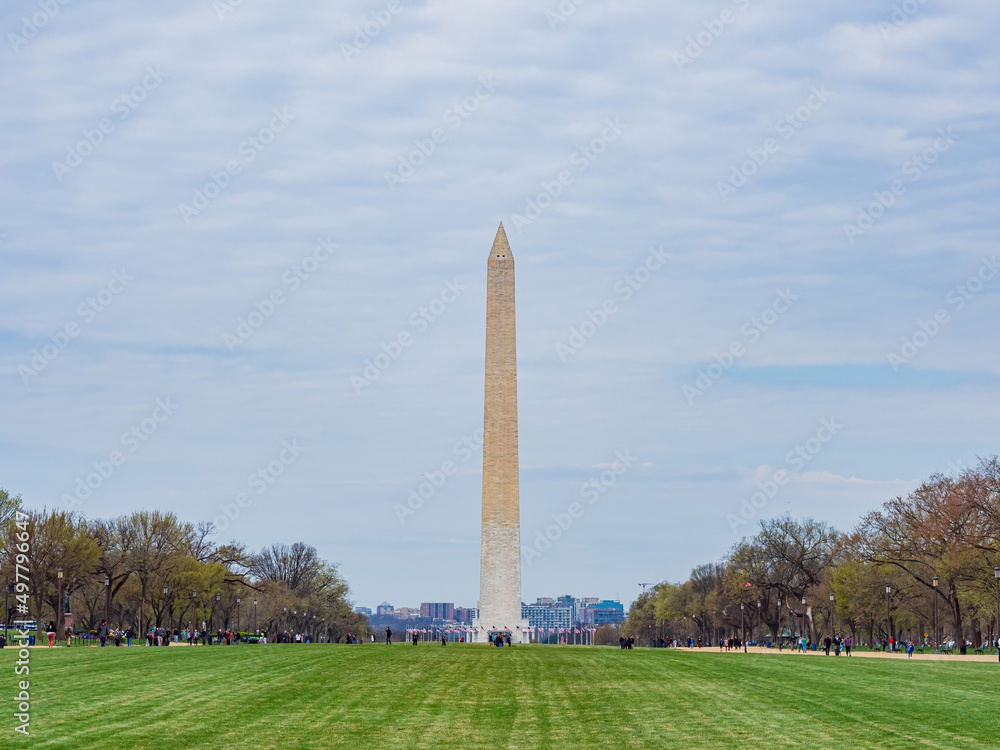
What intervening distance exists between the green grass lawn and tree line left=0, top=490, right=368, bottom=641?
1768cm

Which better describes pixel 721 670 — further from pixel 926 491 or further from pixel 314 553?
pixel 314 553

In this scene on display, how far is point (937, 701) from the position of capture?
93.6 ft

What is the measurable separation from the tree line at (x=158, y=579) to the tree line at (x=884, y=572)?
38.0 metres

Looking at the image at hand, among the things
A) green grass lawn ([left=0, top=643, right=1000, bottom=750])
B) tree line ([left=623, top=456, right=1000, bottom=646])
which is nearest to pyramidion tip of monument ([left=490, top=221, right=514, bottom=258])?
tree line ([left=623, top=456, right=1000, bottom=646])

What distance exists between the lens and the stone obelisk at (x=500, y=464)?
79.7 m

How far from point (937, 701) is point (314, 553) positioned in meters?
106

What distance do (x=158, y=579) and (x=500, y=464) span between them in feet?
86.7

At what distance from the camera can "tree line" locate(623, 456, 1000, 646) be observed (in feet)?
212

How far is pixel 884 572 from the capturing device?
7906 cm

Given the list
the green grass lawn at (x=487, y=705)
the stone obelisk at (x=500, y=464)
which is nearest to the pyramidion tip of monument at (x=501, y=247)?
the stone obelisk at (x=500, y=464)

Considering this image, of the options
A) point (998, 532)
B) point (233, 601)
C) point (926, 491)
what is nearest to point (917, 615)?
point (926, 491)

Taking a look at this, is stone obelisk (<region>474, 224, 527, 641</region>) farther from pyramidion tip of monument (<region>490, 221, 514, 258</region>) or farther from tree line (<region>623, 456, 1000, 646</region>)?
tree line (<region>623, 456, 1000, 646</region>)

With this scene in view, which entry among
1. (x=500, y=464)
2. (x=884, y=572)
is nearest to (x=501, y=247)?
(x=500, y=464)

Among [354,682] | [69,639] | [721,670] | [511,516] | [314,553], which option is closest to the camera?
[354,682]
